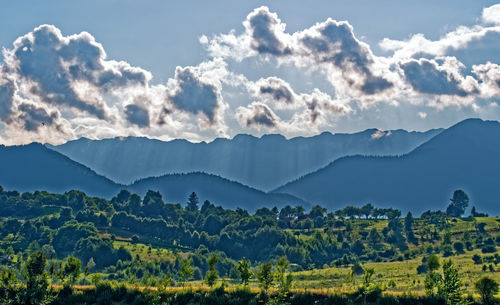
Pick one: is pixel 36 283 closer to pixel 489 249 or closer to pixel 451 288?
pixel 451 288

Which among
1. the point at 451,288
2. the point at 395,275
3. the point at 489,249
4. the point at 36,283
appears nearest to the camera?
the point at 451,288

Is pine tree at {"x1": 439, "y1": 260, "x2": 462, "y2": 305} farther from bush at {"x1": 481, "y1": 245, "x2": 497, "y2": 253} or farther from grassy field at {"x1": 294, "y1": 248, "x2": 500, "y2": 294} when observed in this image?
bush at {"x1": 481, "y1": 245, "x2": 497, "y2": 253}

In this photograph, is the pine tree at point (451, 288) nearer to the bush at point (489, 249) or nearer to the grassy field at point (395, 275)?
the grassy field at point (395, 275)

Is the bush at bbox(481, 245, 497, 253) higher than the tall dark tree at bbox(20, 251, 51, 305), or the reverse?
the bush at bbox(481, 245, 497, 253)

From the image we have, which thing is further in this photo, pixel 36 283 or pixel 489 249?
pixel 489 249

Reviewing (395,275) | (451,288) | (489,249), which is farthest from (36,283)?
(489,249)

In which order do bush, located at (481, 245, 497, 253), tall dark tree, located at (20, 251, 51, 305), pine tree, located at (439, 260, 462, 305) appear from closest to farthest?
1. pine tree, located at (439, 260, 462, 305)
2. tall dark tree, located at (20, 251, 51, 305)
3. bush, located at (481, 245, 497, 253)

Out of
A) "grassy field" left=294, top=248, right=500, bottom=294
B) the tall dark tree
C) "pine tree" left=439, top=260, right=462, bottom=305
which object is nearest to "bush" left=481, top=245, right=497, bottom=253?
"grassy field" left=294, top=248, right=500, bottom=294

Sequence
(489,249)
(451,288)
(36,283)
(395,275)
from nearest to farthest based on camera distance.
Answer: (451,288) → (36,283) → (395,275) → (489,249)

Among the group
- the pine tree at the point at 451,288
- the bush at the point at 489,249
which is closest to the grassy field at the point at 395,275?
the bush at the point at 489,249

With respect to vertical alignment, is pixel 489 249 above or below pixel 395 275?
above

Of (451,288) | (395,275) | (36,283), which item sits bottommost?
(395,275)

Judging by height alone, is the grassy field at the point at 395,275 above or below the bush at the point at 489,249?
below

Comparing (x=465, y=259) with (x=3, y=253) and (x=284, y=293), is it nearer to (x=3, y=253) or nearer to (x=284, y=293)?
(x=284, y=293)
